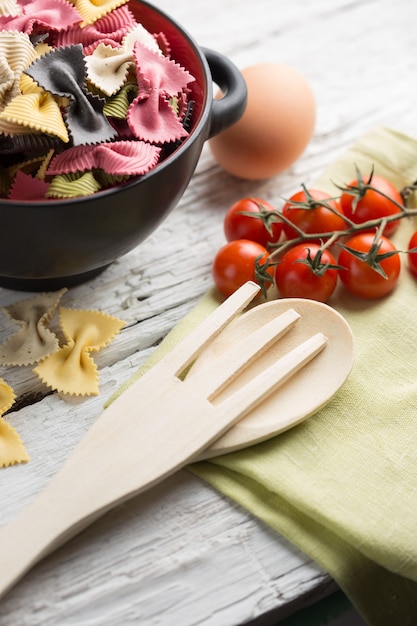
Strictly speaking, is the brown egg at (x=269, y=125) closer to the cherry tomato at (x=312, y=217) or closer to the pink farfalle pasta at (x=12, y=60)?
the cherry tomato at (x=312, y=217)

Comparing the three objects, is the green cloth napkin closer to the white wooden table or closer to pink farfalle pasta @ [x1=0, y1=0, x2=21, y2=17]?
the white wooden table

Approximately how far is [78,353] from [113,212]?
20 cm

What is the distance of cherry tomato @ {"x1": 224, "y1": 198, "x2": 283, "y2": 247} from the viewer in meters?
1.05

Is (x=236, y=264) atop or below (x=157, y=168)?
below

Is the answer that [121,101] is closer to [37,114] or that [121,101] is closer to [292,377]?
[37,114]

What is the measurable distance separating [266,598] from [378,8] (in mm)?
A: 1260

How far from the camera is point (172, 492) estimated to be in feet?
2.78

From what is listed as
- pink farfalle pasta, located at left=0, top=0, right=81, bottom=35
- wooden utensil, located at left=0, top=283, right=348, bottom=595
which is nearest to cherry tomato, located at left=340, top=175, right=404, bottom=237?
wooden utensil, located at left=0, top=283, right=348, bottom=595

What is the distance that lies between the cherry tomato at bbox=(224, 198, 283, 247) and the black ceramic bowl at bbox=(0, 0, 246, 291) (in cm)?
13

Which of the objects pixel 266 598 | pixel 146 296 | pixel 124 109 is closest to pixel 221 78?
pixel 124 109

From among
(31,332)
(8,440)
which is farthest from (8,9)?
(8,440)

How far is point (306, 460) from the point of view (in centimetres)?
85

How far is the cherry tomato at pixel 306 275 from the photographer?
0.98 meters

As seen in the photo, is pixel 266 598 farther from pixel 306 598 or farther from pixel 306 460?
pixel 306 460
